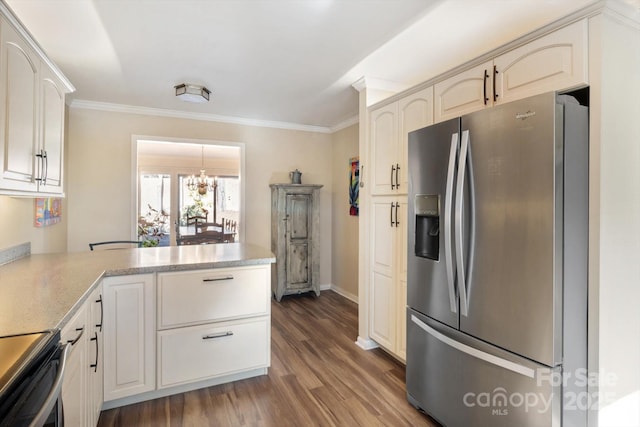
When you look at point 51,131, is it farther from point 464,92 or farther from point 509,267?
point 509,267

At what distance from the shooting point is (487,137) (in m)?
1.61

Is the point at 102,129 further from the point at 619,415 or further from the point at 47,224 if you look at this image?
the point at 619,415

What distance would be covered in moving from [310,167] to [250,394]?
3378 mm

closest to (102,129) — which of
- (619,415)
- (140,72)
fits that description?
(140,72)

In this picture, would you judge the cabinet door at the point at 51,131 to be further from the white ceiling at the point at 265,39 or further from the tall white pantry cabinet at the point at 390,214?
the tall white pantry cabinet at the point at 390,214

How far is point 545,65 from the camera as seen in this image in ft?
5.16

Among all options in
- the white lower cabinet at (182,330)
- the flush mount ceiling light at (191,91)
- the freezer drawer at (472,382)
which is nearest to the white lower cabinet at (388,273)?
the freezer drawer at (472,382)

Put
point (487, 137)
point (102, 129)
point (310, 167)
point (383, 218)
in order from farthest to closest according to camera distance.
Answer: point (310, 167), point (102, 129), point (383, 218), point (487, 137)

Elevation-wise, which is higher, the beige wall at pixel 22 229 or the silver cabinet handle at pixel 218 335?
the beige wall at pixel 22 229

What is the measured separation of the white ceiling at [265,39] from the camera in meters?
1.93

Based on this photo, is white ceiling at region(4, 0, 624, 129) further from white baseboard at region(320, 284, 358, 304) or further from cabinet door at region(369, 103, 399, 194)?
white baseboard at region(320, 284, 358, 304)

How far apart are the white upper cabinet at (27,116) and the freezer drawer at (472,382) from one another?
2.33 m

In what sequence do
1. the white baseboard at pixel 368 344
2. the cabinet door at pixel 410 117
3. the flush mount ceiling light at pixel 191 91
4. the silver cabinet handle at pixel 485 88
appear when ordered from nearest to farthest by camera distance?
1. the silver cabinet handle at pixel 485 88
2. the cabinet door at pixel 410 117
3. the white baseboard at pixel 368 344
4. the flush mount ceiling light at pixel 191 91

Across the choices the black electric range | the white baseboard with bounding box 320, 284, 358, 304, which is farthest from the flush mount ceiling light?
the white baseboard with bounding box 320, 284, 358, 304
